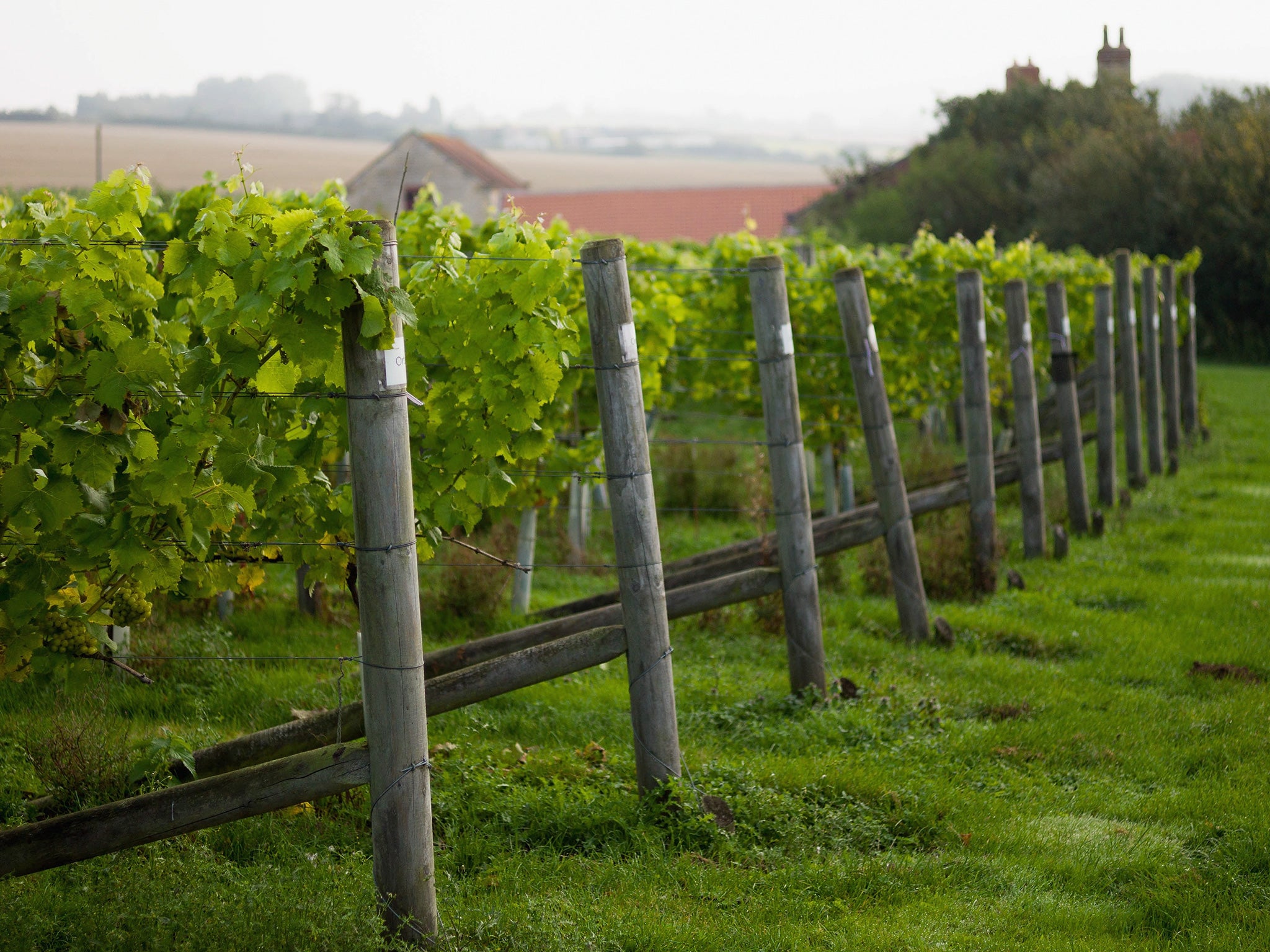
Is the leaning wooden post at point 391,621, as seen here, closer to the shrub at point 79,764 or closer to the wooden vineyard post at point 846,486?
the shrub at point 79,764

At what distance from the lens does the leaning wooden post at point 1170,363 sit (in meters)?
A: 13.3

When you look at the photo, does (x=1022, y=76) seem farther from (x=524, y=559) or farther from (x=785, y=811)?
(x=785, y=811)

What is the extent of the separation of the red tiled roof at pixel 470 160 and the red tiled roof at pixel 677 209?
2.58 metres

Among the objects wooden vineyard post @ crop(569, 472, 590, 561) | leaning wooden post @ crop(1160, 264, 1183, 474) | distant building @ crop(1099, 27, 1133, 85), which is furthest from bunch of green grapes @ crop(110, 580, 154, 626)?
distant building @ crop(1099, 27, 1133, 85)

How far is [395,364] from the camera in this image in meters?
3.18

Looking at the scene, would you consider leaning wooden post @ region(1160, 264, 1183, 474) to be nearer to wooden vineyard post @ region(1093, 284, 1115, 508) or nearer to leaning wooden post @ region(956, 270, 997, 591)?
wooden vineyard post @ region(1093, 284, 1115, 508)

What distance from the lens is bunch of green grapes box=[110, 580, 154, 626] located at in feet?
12.6

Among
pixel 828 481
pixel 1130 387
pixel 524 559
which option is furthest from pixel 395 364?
pixel 1130 387

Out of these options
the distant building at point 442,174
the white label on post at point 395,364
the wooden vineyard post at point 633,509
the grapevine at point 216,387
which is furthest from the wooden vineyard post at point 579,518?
the distant building at point 442,174

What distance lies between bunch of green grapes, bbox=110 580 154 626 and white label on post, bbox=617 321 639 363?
1.77m

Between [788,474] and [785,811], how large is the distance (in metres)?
1.72

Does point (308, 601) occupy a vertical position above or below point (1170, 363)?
below

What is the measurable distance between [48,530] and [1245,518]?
9.22 metres

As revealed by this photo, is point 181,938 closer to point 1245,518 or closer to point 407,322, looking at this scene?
point 407,322
